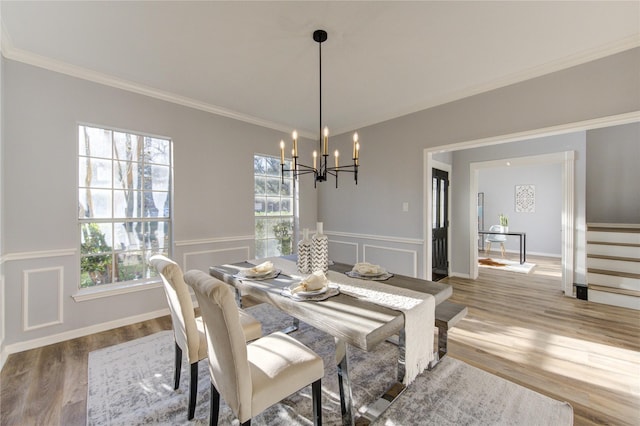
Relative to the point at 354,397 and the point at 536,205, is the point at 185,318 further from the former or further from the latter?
the point at 536,205

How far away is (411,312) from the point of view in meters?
1.46

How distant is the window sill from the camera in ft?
8.61

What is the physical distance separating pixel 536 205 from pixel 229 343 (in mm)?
8706

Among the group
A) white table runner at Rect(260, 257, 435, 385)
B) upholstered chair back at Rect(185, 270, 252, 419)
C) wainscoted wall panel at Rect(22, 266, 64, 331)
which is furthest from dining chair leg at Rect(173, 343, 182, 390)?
wainscoted wall panel at Rect(22, 266, 64, 331)

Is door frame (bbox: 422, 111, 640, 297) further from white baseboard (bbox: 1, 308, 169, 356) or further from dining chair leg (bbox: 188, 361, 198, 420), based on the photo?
white baseboard (bbox: 1, 308, 169, 356)

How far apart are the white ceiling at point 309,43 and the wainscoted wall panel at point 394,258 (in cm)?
207

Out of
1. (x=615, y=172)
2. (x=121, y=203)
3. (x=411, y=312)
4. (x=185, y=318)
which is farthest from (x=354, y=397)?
(x=615, y=172)

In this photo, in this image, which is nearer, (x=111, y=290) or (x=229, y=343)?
(x=229, y=343)

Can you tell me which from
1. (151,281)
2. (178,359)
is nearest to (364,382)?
(178,359)

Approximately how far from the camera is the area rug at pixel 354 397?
159 centimetres

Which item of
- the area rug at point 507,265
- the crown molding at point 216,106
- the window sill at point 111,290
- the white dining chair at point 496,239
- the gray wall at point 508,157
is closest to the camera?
the crown molding at point 216,106

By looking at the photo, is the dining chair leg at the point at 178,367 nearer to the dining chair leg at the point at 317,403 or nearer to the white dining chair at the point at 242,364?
the white dining chair at the point at 242,364

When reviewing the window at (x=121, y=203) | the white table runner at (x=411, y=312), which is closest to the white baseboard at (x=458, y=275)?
the white table runner at (x=411, y=312)

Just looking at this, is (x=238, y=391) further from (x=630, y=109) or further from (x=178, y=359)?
(x=630, y=109)
